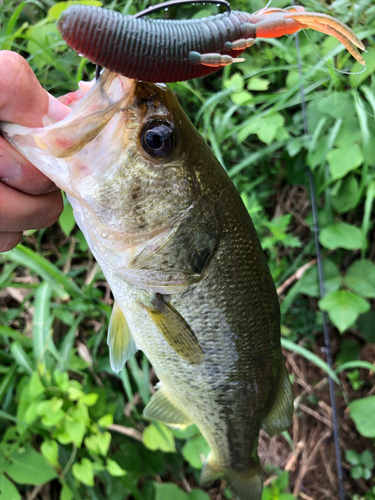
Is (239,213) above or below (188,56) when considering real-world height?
below

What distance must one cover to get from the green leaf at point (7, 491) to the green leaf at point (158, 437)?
62 cm

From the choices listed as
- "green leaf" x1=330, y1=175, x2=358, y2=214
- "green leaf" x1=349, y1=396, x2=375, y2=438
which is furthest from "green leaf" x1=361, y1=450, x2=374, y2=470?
"green leaf" x1=330, y1=175, x2=358, y2=214

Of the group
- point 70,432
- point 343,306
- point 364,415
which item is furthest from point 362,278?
point 70,432

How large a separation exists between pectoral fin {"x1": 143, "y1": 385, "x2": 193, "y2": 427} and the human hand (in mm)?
879

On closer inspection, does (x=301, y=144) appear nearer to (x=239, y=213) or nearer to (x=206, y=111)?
(x=206, y=111)

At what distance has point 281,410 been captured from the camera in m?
1.36

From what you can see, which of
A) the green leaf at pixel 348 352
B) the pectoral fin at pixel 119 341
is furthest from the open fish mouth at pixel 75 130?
the green leaf at pixel 348 352

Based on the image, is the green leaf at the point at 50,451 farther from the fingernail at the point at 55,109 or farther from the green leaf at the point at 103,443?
the fingernail at the point at 55,109

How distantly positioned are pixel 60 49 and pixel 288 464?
3.01 m

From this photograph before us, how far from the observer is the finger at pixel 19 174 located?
0.84 meters

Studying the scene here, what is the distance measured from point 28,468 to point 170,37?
1.79 meters

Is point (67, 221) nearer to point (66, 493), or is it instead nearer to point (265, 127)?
point (265, 127)

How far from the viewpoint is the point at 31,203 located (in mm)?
1006

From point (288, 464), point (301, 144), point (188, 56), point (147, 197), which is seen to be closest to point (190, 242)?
point (147, 197)
